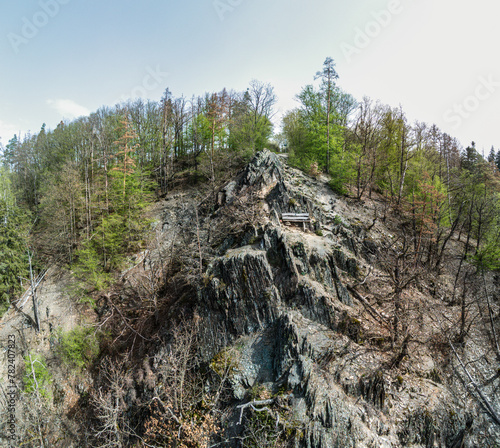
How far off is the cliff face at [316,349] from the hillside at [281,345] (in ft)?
0.19

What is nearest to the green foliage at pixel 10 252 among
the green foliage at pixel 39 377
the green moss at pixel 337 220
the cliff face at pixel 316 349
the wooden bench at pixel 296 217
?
the green foliage at pixel 39 377

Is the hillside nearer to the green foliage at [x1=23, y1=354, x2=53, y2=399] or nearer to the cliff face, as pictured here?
the cliff face

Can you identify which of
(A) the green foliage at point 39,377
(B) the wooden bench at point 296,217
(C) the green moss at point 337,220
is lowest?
(A) the green foliage at point 39,377

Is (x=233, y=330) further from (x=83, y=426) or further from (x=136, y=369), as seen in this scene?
(x=83, y=426)

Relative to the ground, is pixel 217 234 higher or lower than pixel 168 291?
higher

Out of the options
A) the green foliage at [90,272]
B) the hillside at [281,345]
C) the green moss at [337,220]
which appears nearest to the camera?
the hillside at [281,345]

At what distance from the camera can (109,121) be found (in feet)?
114

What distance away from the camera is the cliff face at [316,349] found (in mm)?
10047

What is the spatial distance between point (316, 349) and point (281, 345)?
165cm

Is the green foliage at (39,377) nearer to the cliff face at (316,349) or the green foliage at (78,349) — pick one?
the green foliage at (78,349)

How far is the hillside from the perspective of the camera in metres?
10.4

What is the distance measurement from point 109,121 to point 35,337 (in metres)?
27.7

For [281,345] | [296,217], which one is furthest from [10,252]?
[281,345]

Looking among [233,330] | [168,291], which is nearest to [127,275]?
[168,291]
